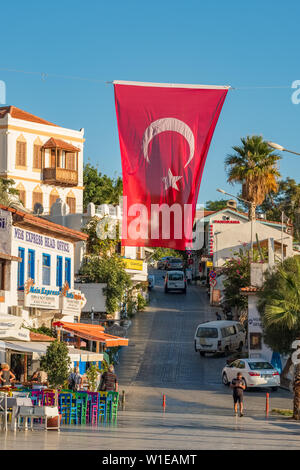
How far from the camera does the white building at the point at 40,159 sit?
2621 inches

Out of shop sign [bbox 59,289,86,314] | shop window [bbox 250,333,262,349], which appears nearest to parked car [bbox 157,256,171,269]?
shop window [bbox 250,333,262,349]

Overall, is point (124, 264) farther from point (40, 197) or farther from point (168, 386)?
point (168, 386)

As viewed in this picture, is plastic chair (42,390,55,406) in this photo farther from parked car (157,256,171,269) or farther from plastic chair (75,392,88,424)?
parked car (157,256,171,269)

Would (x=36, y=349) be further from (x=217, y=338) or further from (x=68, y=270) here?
(x=217, y=338)

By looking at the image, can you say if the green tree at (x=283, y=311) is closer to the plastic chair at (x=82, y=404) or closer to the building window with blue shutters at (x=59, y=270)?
the building window with blue shutters at (x=59, y=270)

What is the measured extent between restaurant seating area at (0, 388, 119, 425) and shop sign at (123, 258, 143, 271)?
3495 centimetres

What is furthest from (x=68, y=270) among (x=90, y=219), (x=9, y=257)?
(x=90, y=219)

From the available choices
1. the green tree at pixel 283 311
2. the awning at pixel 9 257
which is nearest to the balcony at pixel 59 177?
the awning at pixel 9 257

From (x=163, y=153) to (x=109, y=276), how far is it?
37.5 meters

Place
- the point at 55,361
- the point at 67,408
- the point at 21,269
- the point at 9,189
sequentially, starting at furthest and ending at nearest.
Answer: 1. the point at 9,189
2. the point at 21,269
3. the point at 55,361
4. the point at 67,408

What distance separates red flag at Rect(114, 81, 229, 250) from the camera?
1791 centimetres

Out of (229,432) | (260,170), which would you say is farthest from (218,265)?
(229,432)

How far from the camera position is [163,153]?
18266mm
